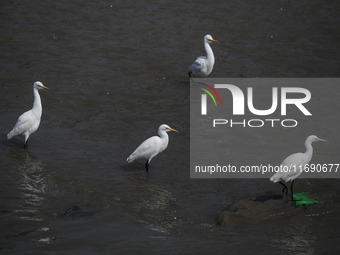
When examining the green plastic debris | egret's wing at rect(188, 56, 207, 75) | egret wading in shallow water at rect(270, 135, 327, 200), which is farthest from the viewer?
egret's wing at rect(188, 56, 207, 75)

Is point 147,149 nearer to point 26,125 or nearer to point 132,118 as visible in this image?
point 132,118

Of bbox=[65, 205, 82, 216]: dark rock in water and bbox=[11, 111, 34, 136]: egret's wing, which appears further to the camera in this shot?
bbox=[11, 111, 34, 136]: egret's wing

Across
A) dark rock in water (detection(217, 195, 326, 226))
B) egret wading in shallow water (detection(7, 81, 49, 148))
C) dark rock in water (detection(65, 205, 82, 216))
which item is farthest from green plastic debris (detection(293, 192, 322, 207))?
egret wading in shallow water (detection(7, 81, 49, 148))

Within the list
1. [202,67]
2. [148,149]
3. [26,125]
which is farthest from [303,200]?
[202,67]

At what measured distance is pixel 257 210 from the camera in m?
7.29

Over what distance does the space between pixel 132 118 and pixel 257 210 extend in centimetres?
507

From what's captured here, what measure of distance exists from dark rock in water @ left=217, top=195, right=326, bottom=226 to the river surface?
129mm

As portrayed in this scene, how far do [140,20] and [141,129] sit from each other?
7.63m

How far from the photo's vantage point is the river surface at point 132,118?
6.79 m

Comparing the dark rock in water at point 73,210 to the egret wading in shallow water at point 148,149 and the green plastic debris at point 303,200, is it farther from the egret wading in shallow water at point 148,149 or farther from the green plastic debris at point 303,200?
the green plastic debris at point 303,200

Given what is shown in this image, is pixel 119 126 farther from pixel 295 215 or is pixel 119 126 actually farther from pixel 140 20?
pixel 140 20

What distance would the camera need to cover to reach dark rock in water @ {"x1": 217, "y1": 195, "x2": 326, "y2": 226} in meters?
7.11

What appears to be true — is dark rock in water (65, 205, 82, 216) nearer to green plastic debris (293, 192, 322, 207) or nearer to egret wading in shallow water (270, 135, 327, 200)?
egret wading in shallow water (270, 135, 327, 200)

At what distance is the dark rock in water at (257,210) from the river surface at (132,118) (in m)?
0.13
